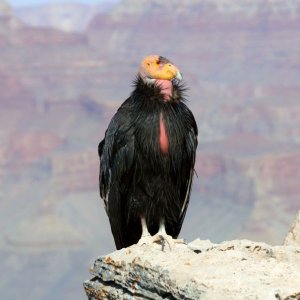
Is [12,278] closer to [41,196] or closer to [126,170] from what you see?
[41,196]

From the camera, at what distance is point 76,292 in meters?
146

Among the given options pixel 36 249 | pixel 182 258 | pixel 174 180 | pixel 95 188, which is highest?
pixel 95 188

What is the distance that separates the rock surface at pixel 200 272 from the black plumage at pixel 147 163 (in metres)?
0.79

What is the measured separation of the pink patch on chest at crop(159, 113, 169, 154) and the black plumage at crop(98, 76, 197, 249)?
2cm

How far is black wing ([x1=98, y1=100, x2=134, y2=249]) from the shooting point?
10.5 m

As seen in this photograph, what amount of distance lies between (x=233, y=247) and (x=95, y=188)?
184 meters

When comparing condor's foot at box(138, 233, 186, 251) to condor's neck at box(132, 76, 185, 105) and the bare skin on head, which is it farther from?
the bare skin on head

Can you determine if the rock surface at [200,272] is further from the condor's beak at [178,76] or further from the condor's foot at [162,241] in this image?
the condor's beak at [178,76]

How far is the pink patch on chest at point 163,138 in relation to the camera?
33.6 feet

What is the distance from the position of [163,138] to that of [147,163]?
320mm

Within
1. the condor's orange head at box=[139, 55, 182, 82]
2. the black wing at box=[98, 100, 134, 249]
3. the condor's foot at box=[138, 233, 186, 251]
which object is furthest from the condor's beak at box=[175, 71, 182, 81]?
the condor's foot at box=[138, 233, 186, 251]

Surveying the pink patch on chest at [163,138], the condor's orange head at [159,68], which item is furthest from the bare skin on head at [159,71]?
the pink patch on chest at [163,138]

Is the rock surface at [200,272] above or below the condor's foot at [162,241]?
below

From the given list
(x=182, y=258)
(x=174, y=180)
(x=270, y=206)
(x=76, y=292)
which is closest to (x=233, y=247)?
(x=182, y=258)
